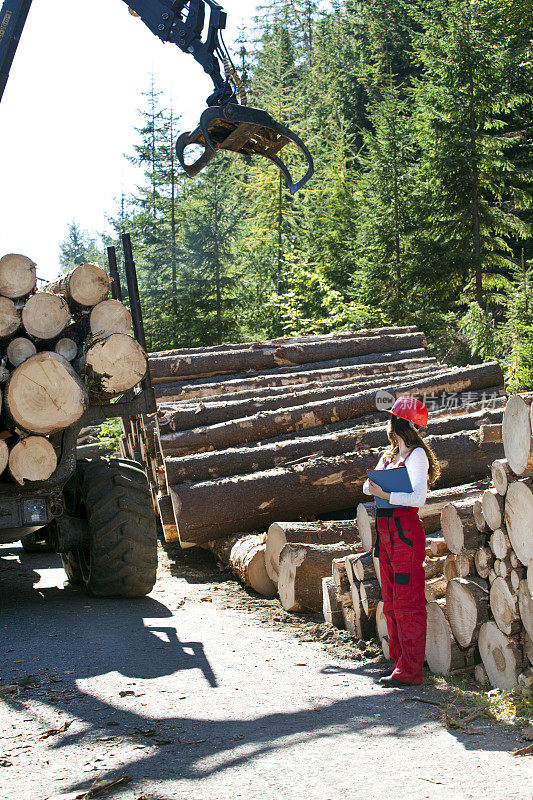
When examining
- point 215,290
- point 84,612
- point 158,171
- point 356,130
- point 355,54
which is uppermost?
point 355,54

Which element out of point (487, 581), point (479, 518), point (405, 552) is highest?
point (479, 518)

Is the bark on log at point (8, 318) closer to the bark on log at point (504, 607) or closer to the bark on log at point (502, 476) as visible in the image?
the bark on log at point (502, 476)

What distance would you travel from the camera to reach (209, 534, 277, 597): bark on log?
6895mm

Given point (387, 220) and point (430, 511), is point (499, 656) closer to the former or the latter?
point (430, 511)

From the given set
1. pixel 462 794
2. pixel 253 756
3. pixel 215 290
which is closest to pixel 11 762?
pixel 253 756

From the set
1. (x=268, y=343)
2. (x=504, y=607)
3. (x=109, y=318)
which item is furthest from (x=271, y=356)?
(x=504, y=607)

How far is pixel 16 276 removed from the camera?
585 centimetres

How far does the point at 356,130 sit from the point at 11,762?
34222 millimetres

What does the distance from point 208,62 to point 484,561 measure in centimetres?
525

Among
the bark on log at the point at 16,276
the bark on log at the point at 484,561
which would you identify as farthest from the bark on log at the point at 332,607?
the bark on log at the point at 16,276

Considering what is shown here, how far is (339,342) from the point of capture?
12.4 metres

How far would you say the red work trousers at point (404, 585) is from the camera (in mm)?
4492

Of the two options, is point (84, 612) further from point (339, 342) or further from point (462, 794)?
point (339, 342)

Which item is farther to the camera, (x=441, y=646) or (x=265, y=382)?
(x=265, y=382)
